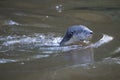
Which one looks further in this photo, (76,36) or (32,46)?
(76,36)

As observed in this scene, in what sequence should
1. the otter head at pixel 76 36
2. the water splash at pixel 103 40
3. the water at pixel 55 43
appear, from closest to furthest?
the water at pixel 55 43 < the water splash at pixel 103 40 < the otter head at pixel 76 36

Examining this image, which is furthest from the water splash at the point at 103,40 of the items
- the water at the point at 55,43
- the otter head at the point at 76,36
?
the otter head at the point at 76,36

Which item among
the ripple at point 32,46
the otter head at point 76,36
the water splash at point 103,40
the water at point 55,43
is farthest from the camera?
the otter head at point 76,36

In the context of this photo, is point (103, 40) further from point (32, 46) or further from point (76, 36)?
point (32, 46)

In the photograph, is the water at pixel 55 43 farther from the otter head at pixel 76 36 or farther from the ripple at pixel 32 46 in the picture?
the otter head at pixel 76 36

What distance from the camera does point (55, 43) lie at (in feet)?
17.3

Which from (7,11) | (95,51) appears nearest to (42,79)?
(95,51)

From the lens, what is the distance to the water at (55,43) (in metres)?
3.74

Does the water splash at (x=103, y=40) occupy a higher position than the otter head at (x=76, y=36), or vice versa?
the otter head at (x=76, y=36)

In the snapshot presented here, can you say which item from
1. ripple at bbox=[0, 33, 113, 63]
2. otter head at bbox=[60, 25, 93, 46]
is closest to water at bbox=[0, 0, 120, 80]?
ripple at bbox=[0, 33, 113, 63]

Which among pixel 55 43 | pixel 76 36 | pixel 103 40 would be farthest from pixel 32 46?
pixel 103 40

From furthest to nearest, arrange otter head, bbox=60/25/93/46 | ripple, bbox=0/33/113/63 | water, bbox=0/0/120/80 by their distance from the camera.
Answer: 1. otter head, bbox=60/25/93/46
2. ripple, bbox=0/33/113/63
3. water, bbox=0/0/120/80

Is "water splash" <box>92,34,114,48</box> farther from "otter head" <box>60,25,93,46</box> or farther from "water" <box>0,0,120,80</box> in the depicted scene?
"otter head" <box>60,25,93,46</box>

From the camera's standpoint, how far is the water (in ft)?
12.3
